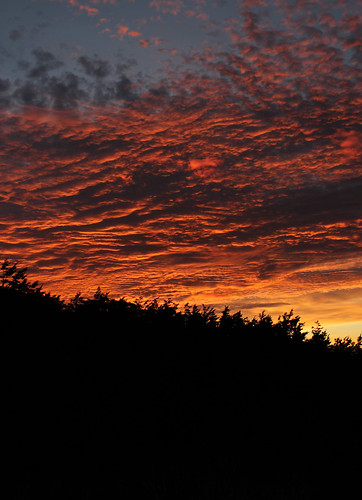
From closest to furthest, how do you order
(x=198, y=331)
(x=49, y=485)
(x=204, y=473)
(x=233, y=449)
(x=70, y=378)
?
1. (x=49, y=485)
2. (x=70, y=378)
3. (x=204, y=473)
4. (x=233, y=449)
5. (x=198, y=331)

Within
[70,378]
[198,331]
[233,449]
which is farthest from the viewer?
[198,331]

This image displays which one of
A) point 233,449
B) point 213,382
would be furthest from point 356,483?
point 213,382

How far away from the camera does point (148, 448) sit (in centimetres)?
1703

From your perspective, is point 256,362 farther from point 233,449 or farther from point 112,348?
point 112,348

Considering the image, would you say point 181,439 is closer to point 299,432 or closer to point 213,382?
point 213,382

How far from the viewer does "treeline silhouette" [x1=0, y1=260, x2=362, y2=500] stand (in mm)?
15352

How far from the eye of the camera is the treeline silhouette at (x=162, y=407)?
604 inches

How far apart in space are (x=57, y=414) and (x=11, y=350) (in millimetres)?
2449

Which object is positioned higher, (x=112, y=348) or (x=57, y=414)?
(x=112, y=348)

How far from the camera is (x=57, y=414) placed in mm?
15586

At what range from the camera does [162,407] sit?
58.5 ft

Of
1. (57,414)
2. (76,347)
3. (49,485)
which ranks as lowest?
(49,485)

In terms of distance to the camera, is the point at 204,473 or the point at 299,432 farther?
the point at 299,432

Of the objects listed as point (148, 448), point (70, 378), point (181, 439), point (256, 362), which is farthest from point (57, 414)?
point (256, 362)
